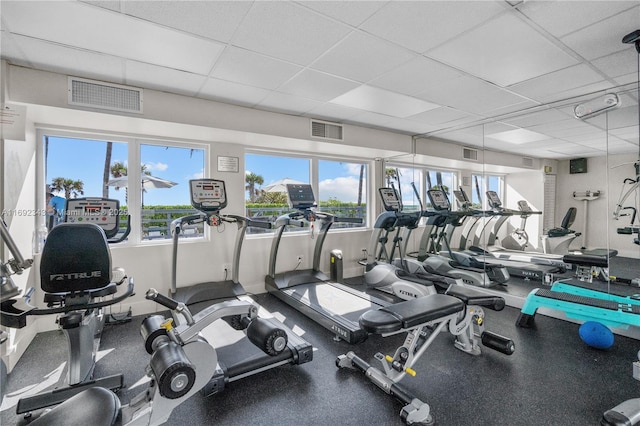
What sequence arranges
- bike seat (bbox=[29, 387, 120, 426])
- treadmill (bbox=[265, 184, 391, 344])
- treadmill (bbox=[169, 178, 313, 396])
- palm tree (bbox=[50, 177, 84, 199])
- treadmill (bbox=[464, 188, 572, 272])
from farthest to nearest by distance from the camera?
1. treadmill (bbox=[464, 188, 572, 272])
2. palm tree (bbox=[50, 177, 84, 199])
3. treadmill (bbox=[265, 184, 391, 344])
4. treadmill (bbox=[169, 178, 313, 396])
5. bike seat (bbox=[29, 387, 120, 426])

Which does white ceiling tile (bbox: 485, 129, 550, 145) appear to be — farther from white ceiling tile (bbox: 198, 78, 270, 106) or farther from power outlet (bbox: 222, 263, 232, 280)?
power outlet (bbox: 222, 263, 232, 280)

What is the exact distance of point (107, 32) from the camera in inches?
84.0

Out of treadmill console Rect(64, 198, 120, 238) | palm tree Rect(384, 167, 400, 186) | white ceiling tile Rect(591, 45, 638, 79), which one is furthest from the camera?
palm tree Rect(384, 167, 400, 186)

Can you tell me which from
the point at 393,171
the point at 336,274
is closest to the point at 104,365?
the point at 336,274

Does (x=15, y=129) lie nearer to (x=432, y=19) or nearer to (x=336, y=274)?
(x=432, y=19)

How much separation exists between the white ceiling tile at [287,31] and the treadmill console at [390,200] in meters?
2.72

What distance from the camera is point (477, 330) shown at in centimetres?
306

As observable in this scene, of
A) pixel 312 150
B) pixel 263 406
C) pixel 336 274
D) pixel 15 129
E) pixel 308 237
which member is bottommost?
pixel 263 406

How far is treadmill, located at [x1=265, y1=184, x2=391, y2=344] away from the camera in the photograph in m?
3.03

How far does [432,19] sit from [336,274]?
11.3ft

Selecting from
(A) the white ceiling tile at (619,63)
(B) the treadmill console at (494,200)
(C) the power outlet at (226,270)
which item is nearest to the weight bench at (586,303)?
(B) the treadmill console at (494,200)

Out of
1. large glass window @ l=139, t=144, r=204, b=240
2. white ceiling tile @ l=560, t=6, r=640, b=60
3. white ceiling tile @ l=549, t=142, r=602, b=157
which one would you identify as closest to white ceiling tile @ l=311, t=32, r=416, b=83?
white ceiling tile @ l=560, t=6, r=640, b=60

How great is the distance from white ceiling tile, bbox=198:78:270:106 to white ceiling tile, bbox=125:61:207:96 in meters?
0.09

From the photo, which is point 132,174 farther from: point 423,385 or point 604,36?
point 604,36
